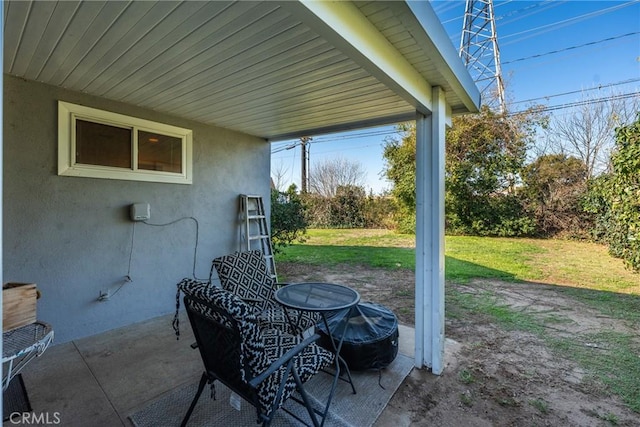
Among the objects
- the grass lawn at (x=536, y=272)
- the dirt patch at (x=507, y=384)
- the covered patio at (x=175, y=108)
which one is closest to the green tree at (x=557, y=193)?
the grass lawn at (x=536, y=272)

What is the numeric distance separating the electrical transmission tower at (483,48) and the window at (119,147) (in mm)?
10283

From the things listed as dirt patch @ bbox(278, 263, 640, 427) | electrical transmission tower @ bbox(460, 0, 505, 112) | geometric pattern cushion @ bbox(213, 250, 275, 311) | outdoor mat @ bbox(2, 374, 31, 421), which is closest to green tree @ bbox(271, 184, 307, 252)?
geometric pattern cushion @ bbox(213, 250, 275, 311)

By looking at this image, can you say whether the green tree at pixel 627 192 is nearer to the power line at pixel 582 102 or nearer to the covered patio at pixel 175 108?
the power line at pixel 582 102

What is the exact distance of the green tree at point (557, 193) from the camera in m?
8.64

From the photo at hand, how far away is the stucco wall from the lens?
9.20ft

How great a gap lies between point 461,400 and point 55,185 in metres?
4.15

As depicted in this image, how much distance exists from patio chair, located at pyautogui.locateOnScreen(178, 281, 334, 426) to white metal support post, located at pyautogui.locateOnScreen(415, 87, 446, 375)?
126 centimetres

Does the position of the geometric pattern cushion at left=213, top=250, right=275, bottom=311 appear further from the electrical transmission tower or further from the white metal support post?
the electrical transmission tower

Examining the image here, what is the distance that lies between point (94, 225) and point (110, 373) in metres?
1.56

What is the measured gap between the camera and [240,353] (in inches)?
62.1

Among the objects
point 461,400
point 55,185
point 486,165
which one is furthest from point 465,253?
point 55,185

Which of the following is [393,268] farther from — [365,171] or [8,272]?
[365,171]

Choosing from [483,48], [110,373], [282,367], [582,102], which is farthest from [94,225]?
[483,48]

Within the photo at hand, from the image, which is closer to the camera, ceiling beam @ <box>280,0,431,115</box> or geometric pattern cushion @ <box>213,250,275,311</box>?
ceiling beam @ <box>280,0,431,115</box>
